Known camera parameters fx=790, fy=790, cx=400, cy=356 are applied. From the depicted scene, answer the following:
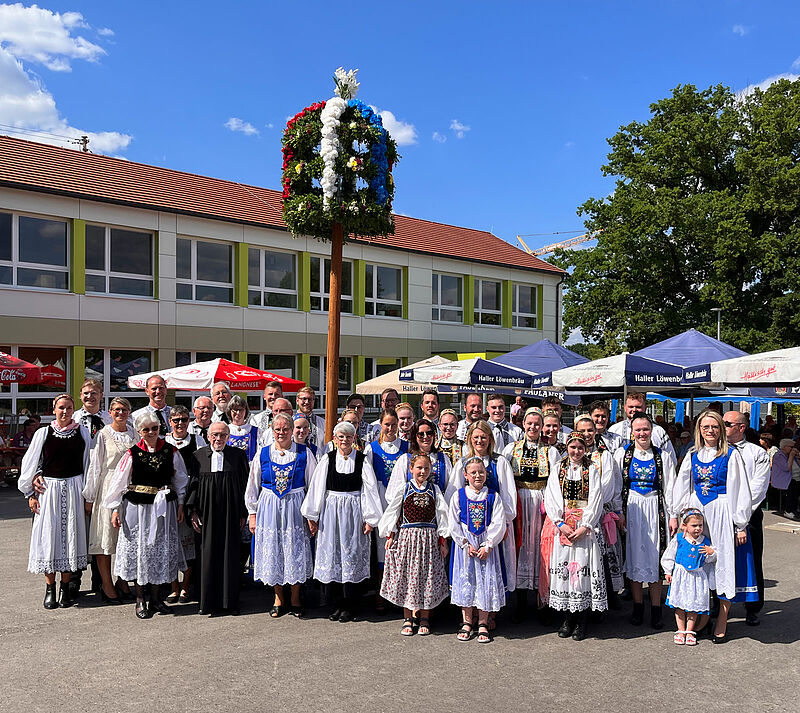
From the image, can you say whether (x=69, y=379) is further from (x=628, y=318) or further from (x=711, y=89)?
(x=711, y=89)

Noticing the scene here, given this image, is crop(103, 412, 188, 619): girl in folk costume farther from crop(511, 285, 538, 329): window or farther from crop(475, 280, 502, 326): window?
crop(511, 285, 538, 329): window

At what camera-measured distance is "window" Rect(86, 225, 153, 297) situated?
1927cm

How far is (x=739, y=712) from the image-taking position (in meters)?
4.68

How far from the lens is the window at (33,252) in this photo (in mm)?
17859

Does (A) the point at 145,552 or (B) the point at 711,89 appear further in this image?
(B) the point at 711,89

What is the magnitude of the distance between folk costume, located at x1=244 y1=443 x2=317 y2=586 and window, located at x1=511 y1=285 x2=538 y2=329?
23.1 metres

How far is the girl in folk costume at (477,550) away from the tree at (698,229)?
935 inches

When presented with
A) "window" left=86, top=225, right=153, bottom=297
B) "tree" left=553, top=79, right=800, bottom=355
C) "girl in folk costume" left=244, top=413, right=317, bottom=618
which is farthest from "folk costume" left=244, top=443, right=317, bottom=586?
"tree" left=553, top=79, right=800, bottom=355

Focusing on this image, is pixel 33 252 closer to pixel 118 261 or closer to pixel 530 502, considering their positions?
pixel 118 261

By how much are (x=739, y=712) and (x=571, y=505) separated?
195 cm

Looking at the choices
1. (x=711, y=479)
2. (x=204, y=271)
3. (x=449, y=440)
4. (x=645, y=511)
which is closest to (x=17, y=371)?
(x=204, y=271)

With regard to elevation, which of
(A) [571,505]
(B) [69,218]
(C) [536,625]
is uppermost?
(B) [69,218]

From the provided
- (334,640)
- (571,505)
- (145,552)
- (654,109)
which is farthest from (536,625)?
(654,109)

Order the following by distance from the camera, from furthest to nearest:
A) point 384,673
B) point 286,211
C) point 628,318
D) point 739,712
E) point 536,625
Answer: point 628,318, point 286,211, point 536,625, point 384,673, point 739,712
